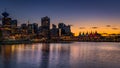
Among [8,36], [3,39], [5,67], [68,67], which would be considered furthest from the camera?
[8,36]

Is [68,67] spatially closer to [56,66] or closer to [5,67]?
[56,66]

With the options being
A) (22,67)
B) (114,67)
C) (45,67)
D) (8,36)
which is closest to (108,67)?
(114,67)

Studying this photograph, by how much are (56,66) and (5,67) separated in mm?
6572

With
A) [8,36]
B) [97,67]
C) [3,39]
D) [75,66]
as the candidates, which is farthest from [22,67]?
[8,36]

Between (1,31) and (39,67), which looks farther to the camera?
(1,31)

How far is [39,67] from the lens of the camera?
1278 inches

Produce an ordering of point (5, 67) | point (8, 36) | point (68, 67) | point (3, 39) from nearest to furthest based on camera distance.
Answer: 1. point (5, 67)
2. point (68, 67)
3. point (3, 39)
4. point (8, 36)

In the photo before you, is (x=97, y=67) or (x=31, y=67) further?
(x=97, y=67)

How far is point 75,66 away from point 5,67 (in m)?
9.36

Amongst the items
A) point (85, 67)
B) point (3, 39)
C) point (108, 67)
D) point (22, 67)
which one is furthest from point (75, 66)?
point (3, 39)

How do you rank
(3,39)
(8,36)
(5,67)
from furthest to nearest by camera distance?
(8,36)
(3,39)
(5,67)

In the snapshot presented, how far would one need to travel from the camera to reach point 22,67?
31.9 meters

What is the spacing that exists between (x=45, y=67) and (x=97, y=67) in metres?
6.76

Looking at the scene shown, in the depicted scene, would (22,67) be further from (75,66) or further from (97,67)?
(97,67)
